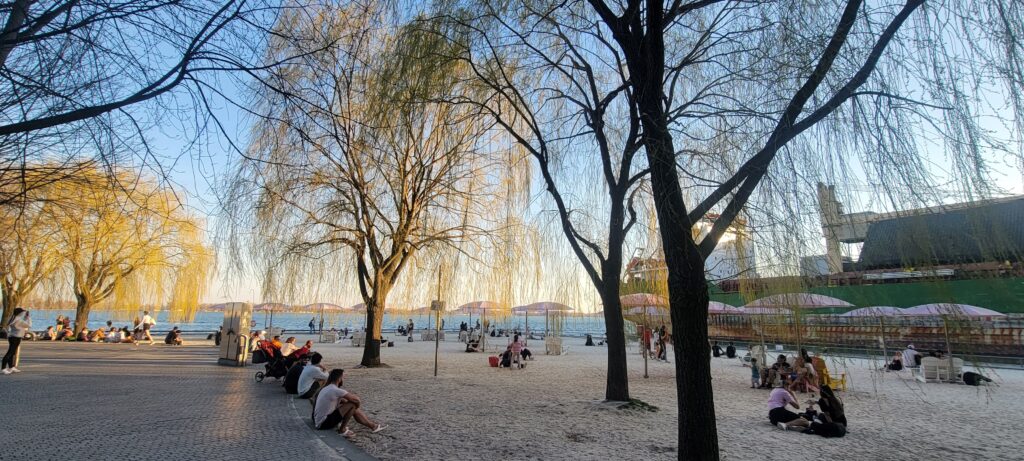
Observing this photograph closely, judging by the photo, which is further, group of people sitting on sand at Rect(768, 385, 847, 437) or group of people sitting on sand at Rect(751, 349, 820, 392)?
group of people sitting on sand at Rect(751, 349, 820, 392)

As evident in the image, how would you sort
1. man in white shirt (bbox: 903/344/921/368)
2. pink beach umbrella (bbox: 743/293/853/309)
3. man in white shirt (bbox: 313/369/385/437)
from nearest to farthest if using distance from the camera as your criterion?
pink beach umbrella (bbox: 743/293/853/309)
man in white shirt (bbox: 313/369/385/437)
man in white shirt (bbox: 903/344/921/368)

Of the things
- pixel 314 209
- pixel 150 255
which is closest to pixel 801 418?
pixel 314 209

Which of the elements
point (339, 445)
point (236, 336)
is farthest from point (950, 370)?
point (236, 336)

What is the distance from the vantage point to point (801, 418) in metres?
7.95

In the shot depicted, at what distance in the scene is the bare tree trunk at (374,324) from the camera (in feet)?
48.3

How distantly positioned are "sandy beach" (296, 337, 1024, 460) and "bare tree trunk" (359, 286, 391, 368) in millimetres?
1691

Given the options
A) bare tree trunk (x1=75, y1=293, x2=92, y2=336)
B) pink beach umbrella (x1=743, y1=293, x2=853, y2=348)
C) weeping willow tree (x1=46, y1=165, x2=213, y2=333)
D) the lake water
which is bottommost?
the lake water

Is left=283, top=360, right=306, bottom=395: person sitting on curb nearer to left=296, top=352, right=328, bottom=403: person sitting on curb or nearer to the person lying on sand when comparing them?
left=296, top=352, right=328, bottom=403: person sitting on curb

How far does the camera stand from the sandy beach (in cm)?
638

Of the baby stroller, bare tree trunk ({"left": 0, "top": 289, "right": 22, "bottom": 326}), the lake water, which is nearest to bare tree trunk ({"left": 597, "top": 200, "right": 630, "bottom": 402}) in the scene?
the lake water

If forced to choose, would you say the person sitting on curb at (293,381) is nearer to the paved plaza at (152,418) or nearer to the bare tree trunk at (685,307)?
the paved plaza at (152,418)

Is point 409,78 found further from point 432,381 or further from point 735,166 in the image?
point 432,381

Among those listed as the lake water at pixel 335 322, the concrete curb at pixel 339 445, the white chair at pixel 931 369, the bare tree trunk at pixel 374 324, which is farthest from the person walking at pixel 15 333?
the white chair at pixel 931 369

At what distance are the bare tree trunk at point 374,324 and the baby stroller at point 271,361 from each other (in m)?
2.66
